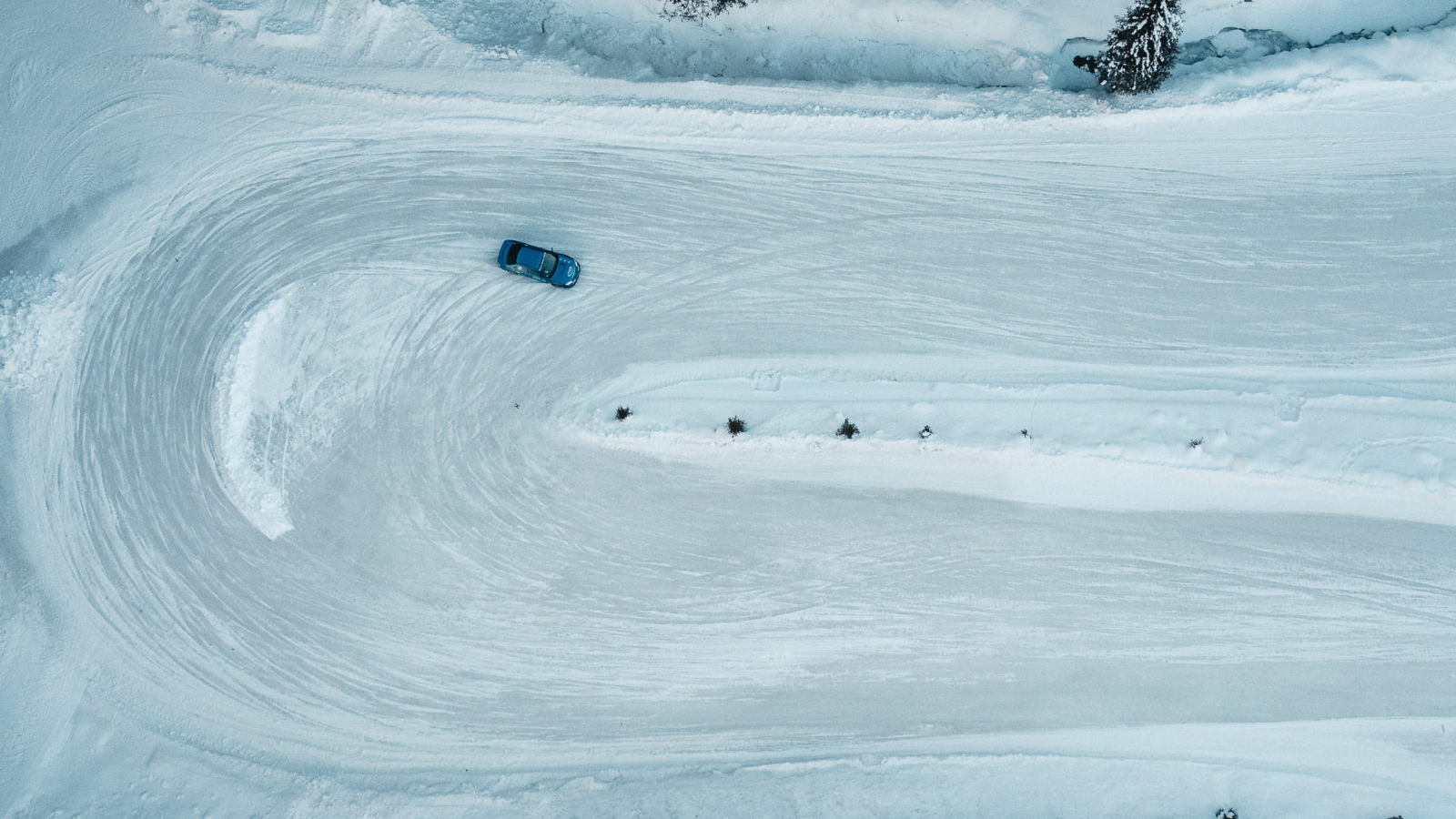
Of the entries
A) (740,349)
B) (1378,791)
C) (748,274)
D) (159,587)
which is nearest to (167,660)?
(159,587)

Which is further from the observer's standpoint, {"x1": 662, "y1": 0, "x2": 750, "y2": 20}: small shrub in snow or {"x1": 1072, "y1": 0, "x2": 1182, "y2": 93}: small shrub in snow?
{"x1": 662, "y1": 0, "x2": 750, "y2": 20}: small shrub in snow

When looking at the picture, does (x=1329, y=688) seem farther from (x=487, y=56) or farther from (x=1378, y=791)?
(x=487, y=56)

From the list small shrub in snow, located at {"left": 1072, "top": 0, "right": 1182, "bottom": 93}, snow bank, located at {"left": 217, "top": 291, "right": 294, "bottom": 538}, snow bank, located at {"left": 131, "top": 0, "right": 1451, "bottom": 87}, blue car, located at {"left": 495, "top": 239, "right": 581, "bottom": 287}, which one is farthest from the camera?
snow bank, located at {"left": 131, "top": 0, "right": 1451, "bottom": 87}

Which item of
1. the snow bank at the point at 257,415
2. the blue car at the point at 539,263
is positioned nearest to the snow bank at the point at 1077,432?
the blue car at the point at 539,263

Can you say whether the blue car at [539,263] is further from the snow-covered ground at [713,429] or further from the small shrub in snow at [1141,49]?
the small shrub in snow at [1141,49]

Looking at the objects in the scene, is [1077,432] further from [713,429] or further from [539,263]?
[539,263]

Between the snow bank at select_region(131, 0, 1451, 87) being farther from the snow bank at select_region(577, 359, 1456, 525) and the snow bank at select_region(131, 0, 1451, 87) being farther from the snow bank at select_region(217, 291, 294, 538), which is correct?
the snow bank at select_region(577, 359, 1456, 525)

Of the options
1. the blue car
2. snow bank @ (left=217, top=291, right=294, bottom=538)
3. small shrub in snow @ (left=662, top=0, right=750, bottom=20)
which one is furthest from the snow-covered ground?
small shrub in snow @ (left=662, top=0, right=750, bottom=20)
